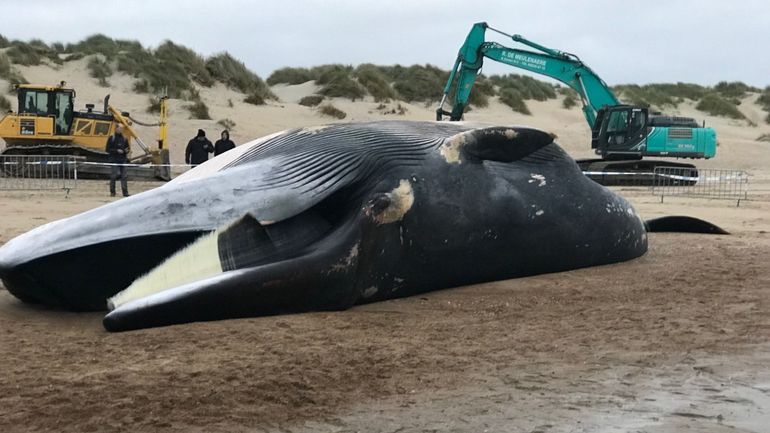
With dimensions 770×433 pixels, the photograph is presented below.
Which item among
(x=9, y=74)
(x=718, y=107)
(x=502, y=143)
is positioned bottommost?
(x=502, y=143)

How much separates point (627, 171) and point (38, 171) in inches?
627

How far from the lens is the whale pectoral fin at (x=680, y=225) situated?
9984 millimetres

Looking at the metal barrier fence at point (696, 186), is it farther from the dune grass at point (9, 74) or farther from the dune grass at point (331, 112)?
the dune grass at point (9, 74)

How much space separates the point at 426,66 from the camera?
5047cm

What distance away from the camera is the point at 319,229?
5.81 m

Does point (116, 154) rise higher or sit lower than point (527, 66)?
lower

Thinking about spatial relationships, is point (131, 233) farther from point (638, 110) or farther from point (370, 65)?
point (370, 65)

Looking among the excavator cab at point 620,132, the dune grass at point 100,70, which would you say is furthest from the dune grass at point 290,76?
the excavator cab at point 620,132

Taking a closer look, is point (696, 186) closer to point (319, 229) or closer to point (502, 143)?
point (502, 143)

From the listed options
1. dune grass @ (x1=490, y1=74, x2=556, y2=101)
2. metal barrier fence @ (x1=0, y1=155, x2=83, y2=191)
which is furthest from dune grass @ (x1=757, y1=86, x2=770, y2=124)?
metal barrier fence @ (x1=0, y1=155, x2=83, y2=191)

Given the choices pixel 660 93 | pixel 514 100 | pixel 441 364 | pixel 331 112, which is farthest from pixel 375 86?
pixel 441 364

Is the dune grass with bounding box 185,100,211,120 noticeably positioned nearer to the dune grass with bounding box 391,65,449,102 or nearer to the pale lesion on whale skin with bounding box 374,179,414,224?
the dune grass with bounding box 391,65,449,102

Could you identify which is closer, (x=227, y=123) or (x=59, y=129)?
(x=59, y=129)

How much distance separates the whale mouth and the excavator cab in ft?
71.8
